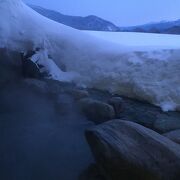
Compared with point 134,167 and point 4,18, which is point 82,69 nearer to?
point 4,18

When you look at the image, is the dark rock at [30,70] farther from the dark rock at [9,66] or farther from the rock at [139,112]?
the rock at [139,112]

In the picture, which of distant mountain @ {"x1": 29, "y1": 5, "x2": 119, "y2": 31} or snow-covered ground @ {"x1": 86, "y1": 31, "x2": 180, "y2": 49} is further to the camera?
distant mountain @ {"x1": 29, "y1": 5, "x2": 119, "y2": 31}

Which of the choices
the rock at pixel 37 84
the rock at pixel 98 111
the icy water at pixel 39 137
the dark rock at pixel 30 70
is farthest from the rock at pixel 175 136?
the dark rock at pixel 30 70

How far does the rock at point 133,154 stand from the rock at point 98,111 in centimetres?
167

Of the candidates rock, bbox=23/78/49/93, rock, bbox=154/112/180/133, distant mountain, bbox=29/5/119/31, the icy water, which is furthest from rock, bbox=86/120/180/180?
distant mountain, bbox=29/5/119/31

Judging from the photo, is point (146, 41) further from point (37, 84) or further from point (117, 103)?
point (37, 84)

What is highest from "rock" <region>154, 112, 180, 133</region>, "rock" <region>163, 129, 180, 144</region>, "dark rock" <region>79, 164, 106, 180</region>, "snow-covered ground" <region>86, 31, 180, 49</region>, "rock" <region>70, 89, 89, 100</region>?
"snow-covered ground" <region>86, 31, 180, 49</region>

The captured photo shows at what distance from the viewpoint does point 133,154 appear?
312 centimetres

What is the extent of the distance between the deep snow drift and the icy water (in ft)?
3.72

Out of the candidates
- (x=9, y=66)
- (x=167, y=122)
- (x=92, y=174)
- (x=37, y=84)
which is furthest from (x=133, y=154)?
(x=9, y=66)

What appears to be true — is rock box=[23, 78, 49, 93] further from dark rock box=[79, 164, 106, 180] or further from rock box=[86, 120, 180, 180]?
rock box=[86, 120, 180, 180]

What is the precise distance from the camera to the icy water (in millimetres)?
3570

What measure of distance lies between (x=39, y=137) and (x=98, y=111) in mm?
1135

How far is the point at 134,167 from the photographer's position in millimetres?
3059
